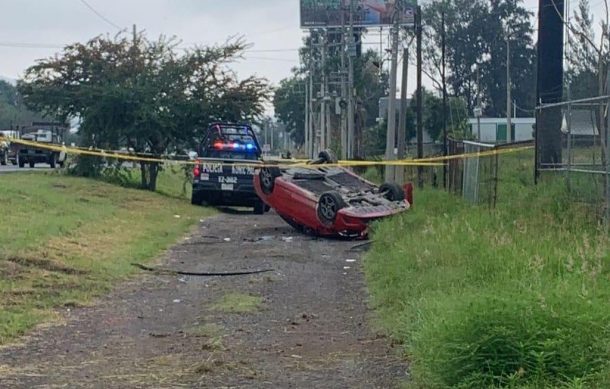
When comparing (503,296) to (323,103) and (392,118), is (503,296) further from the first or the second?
(323,103)

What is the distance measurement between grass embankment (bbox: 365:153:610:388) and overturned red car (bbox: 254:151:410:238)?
11.1 ft

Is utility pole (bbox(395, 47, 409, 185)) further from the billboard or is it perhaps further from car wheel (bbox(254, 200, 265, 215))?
A: the billboard

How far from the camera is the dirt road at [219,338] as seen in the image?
823 centimetres

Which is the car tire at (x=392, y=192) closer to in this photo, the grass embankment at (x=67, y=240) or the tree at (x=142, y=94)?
the grass embankment at (x=67, y=240)

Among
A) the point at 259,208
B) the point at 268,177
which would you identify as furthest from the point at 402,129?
the point at 268,177

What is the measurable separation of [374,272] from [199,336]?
14.9ft

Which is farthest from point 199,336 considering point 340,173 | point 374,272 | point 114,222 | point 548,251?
point 340,173

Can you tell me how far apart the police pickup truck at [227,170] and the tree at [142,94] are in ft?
15.3

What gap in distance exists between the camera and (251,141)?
30328 millimetres

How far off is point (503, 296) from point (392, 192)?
13.5 metres

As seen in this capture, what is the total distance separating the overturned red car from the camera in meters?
19.8

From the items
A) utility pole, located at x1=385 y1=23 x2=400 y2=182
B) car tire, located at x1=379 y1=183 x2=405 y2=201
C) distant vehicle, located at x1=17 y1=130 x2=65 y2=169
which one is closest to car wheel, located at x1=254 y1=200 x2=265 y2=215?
utility pole, located at x1=385 y1=23 x2=400 y2=182

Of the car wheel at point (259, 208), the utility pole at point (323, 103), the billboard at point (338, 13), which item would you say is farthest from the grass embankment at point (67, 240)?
the billboard at point (338, 13)

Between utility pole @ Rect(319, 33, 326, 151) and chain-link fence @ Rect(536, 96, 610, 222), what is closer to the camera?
chain-link fence @ Rect(536, 96, 610, 222)
